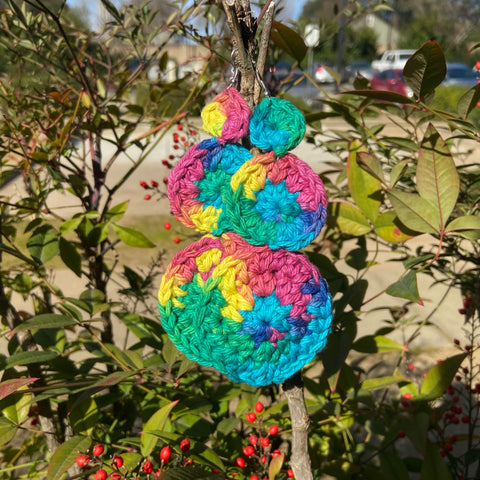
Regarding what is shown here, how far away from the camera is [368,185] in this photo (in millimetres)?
945

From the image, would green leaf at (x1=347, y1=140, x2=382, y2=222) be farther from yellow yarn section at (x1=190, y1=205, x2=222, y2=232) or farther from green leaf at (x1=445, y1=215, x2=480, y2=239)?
yellow yarn section at (x1=190, y1=205, x2=222, y2=232)

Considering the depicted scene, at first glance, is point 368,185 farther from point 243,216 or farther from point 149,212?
point 149,212

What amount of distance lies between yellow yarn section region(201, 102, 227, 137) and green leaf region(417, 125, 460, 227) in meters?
0.38

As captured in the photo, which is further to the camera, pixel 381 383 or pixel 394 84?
pixel 394 84

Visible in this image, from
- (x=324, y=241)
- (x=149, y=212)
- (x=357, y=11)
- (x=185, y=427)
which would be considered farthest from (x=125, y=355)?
(x=149, y=212)

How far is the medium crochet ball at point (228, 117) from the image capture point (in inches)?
23.8

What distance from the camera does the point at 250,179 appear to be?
58cm

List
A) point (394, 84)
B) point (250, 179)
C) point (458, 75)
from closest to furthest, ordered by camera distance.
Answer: point (250, 179), point (394, 84), point (458, 75)

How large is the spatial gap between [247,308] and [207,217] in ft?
0.48

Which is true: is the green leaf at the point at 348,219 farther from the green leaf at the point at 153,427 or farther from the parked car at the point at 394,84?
the green leaf at the point at 153,427

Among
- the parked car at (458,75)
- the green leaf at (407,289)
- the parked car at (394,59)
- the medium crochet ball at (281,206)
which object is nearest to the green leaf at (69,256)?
the medium crochet ball at (281,206)

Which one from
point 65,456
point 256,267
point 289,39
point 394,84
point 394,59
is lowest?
point 65,456

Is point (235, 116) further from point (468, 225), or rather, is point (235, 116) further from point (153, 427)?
point (153, 427)

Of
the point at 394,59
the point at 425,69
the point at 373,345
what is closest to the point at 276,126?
the point at 425,69
